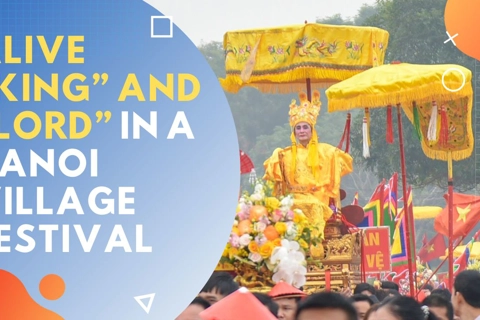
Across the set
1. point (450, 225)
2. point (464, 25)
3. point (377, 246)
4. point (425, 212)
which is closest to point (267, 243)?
point (464, 25)

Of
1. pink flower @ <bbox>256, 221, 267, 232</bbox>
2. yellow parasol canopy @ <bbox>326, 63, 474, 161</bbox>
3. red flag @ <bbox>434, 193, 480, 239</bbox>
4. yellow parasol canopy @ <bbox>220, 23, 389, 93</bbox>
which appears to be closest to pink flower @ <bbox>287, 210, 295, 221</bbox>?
pink flower @ <bbox>256, 221, 267, 232</bbox>

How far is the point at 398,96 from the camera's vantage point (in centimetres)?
1213

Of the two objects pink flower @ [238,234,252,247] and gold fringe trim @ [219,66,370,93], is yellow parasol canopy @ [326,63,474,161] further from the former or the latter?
pink flower @ [238,234,252,247]

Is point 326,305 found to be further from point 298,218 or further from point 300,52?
point 300,52

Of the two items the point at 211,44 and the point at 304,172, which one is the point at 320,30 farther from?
the point at 211,44

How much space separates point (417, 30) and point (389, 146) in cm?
311

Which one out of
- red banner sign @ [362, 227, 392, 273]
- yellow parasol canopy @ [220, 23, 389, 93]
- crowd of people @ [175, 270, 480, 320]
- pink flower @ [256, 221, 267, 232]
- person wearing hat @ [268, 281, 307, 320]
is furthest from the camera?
red banner sign @ [362, 227, 392, 273]

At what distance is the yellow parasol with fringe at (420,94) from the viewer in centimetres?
1198

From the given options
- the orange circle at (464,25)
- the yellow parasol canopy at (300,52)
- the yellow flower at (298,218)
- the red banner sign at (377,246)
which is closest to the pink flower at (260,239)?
the yellow flower at (298,218)

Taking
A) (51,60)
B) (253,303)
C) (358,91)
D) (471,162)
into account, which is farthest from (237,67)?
(471,162)

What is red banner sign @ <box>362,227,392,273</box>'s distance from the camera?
1423cm

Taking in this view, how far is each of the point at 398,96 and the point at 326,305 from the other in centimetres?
722

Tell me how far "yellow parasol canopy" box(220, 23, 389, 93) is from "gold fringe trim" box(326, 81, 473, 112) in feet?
3.51

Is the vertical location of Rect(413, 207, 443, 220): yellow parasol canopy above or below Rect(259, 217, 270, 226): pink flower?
below
